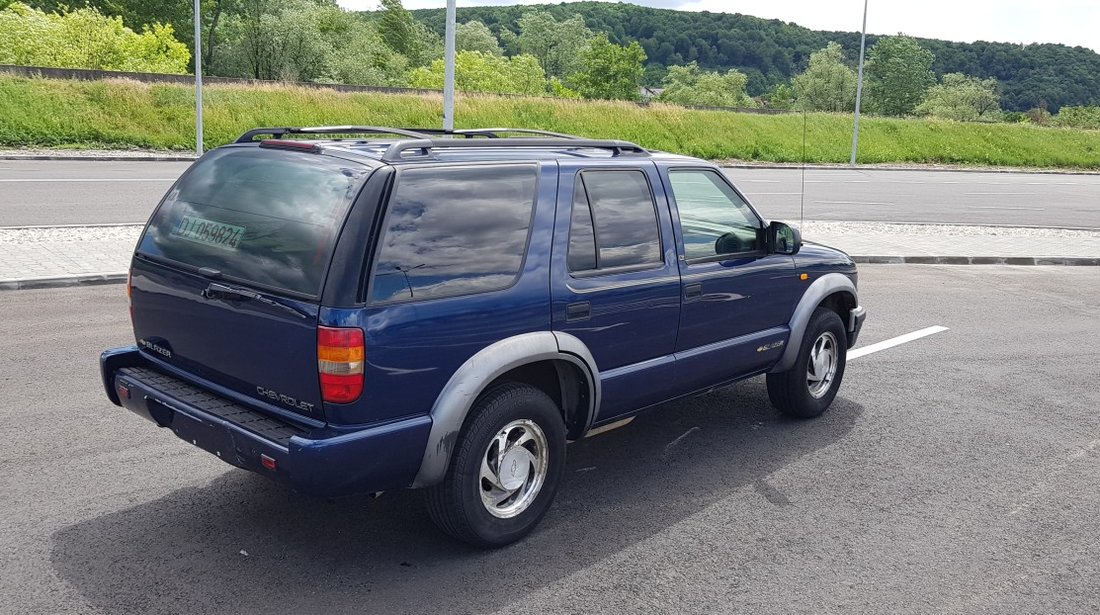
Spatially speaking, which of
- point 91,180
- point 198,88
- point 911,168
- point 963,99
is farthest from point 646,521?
point 963,99

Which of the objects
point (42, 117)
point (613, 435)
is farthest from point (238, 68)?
point (613, 435)

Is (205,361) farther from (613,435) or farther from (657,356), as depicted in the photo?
(613,435)

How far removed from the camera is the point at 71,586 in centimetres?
Result: 391

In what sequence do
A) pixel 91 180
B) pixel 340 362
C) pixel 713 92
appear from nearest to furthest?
pixel 340 362 < pixel 91 180 < pixel 713 92

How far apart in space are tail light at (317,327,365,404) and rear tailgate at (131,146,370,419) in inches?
2.0

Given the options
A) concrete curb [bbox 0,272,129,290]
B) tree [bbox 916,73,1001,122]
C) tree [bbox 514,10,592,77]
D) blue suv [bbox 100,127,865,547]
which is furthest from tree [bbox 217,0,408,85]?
tree [bbox 514,10,592,77]

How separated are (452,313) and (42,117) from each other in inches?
1218

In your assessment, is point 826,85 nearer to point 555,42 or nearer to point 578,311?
point 555,42

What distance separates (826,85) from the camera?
7781 cm

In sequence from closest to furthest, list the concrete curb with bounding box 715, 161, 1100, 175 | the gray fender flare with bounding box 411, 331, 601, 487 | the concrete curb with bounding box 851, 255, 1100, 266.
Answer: the gray fender flare with bounding box 411, 331, 601, 487 < the concrete curb with bounding box 851, 255, 1100, 266 < the concrete curb with bounding box 715, 161, 1100, 175

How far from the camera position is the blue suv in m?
3.83

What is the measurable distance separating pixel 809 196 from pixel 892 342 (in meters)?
15.7

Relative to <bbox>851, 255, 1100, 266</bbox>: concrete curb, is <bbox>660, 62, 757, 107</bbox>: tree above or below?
above

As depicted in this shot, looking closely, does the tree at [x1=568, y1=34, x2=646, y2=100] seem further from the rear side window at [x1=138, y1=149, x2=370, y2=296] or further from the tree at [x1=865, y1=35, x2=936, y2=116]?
the rear side window at [x1=138, y1=149, x2=370, y2=296]
